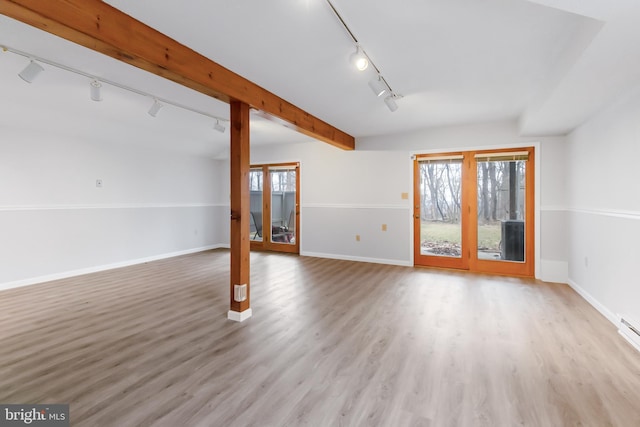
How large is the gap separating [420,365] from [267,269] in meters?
3.41

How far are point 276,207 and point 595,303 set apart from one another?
5581 millimetres

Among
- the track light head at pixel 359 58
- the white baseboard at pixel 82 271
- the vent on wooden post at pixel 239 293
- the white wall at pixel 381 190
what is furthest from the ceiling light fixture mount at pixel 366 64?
the white baseboard at pixel 82 271

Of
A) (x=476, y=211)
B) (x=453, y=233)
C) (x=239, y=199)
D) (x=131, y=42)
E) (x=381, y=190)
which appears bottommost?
(x=453, y=233)

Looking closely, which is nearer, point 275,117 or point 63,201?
point 275,117

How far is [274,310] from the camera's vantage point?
3.26 metres

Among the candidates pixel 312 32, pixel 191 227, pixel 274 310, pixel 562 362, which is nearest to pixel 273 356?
pixel 274 310

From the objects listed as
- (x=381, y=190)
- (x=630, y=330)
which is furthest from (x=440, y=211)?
(x=630, y=330)

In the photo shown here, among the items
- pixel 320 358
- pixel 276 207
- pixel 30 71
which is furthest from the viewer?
pixel 276 207

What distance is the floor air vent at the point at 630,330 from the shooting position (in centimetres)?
244

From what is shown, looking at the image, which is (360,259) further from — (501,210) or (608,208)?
(608,208)

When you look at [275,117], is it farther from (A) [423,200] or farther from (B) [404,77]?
(A) [423,200]

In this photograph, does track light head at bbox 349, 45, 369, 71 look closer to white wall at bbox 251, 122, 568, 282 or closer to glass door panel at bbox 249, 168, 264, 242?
white wall at bbox 251, 122, 568, 282

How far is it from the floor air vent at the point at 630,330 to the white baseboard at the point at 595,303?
0.40 feet

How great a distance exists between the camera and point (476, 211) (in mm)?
4906
